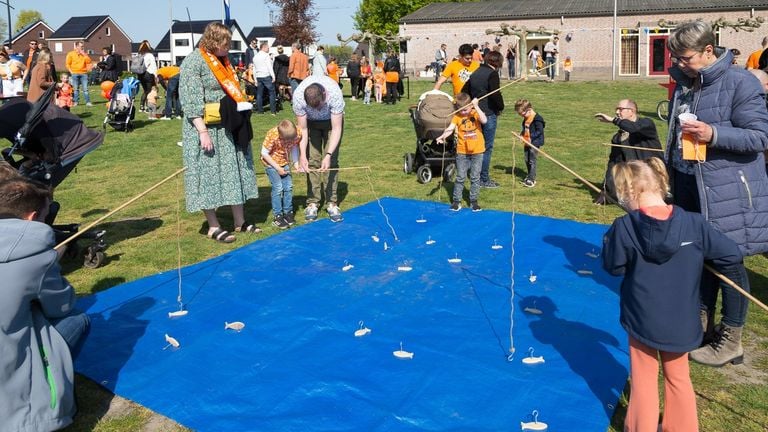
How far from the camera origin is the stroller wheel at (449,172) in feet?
29.0

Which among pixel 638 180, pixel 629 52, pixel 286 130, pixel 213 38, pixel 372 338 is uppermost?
pixel 629 52

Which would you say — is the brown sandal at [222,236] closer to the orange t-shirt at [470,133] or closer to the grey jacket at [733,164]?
the orange t-shirt at [470,133]

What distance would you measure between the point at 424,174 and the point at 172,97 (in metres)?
9.79

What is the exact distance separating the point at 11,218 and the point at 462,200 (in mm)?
5415

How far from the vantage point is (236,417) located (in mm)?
3305

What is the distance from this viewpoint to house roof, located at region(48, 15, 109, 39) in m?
66.7

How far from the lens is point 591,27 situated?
35.5m

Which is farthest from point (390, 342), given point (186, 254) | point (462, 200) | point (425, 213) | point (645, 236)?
point (462, 200)

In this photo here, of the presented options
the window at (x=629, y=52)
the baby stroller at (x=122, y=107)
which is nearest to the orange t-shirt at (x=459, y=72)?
the baby stroller at (x=122, y=107)

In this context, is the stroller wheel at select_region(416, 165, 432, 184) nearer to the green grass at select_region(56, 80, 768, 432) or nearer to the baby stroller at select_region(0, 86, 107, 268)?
the green grass at select_region(56, 80, 768, 432)

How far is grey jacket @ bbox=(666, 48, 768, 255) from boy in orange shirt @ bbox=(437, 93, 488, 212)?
3.46 metres

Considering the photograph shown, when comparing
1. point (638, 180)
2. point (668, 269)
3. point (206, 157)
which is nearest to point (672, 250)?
point (668, 269)

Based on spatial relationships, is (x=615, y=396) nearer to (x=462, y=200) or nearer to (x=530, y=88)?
(x=462, y=200)

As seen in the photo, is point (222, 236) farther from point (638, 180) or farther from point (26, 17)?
point (26, 17)
